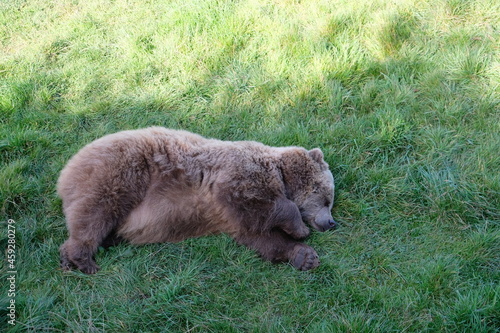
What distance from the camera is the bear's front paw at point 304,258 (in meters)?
4.39

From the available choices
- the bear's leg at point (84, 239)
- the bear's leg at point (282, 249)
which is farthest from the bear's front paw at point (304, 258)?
the bear's leg at point (84, 239)

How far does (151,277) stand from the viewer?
4.24 metres

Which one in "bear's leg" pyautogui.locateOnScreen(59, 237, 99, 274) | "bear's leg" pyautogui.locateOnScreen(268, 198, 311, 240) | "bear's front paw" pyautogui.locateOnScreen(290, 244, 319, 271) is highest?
"bear's leg" pyautogui.locateOnScreen(59, 237, 99, 274)

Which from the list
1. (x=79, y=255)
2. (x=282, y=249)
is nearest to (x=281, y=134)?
(x=282, y=249)

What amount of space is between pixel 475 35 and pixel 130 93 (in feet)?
15.2

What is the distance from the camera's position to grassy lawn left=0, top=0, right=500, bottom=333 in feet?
12.7

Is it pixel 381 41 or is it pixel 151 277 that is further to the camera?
pixel 381 41

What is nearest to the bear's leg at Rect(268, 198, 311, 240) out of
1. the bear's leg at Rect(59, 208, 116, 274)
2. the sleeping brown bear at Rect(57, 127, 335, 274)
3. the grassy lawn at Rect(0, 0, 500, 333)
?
the sleeping brown bear at Rect(57, 127, 335, 274)

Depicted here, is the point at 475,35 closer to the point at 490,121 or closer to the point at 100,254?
the point at 490,121

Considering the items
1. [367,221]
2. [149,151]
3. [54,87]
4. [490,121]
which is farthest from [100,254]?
[490,121]

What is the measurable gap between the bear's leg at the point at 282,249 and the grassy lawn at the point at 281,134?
0.09 metres

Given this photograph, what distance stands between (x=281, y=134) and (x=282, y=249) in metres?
1.71

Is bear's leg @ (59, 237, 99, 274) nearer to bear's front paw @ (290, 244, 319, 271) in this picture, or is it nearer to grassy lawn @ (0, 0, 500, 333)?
grassy lawn @ (0, 0, 500, 333)

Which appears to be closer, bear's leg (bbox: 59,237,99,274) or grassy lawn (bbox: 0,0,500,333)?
grassy lawn (bbox: 0,0,500,333)
